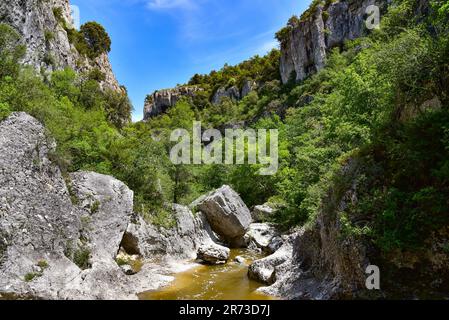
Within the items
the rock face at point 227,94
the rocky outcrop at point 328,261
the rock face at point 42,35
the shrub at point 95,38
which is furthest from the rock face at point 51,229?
the rock face at point 227,94

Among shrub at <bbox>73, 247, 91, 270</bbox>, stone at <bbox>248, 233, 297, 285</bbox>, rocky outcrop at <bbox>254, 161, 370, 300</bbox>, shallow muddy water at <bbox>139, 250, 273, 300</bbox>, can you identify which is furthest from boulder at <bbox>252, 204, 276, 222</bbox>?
shrub at <bbox>73, 247, 91, 270</bbox>

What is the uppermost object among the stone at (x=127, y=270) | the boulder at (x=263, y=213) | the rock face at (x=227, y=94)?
the rock face at (x=227, y=94)

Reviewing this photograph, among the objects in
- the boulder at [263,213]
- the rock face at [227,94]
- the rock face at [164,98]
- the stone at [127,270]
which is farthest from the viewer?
the rock face at [164,98]

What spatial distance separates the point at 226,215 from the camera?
25375 millimetres

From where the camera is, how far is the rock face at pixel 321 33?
52438mm

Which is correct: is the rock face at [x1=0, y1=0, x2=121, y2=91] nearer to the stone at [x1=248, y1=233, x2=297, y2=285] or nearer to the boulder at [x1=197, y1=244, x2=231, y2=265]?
the boulder at [x1=197, y1=244, x2=231, y2=265]

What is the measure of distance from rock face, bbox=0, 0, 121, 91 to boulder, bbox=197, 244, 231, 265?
20282 mm

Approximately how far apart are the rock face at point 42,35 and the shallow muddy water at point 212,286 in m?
21.7

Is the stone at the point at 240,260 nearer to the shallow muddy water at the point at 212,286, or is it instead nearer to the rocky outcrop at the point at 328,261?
the shallow muddy water at the point at 212,286

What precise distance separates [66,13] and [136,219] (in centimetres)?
4085

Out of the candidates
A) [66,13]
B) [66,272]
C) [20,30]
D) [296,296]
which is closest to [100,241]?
[66,272]

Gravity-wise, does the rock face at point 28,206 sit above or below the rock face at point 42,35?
below

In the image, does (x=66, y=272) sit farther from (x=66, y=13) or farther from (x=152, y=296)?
(x=66, y=13)

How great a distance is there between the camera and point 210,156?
44219 millimetres
